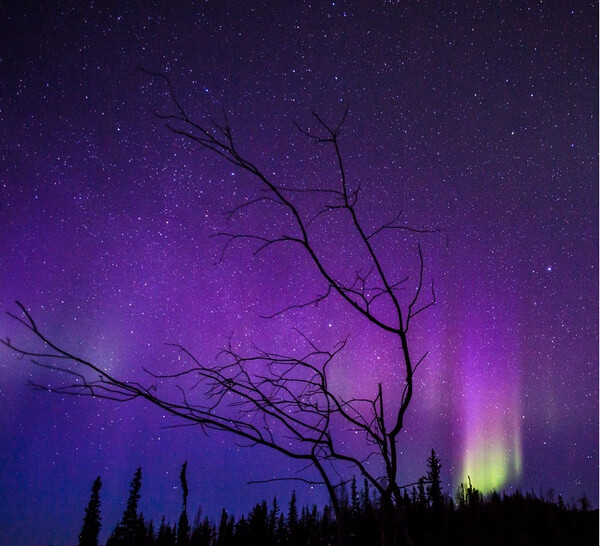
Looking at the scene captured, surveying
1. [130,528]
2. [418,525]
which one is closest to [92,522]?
[130,528]

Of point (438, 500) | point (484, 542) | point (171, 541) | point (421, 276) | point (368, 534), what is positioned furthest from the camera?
point (171, 541)

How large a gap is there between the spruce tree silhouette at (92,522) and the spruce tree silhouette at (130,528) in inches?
62.6

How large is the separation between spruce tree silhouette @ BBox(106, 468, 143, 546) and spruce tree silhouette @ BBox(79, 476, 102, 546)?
5.21 feet

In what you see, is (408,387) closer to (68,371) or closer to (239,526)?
(68,371)

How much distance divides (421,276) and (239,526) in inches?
1389

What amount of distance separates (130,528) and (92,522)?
377cm

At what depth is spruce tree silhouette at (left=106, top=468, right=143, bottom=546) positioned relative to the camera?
35000 millimetres

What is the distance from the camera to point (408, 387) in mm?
1232

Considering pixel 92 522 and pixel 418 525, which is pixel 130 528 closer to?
pixel 92 522

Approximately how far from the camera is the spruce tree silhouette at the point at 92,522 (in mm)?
35938

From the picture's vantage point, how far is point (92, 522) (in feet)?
121

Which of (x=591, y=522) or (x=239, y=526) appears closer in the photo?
(x=591, y=522)

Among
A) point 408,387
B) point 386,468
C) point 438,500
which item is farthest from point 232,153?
point 438,500

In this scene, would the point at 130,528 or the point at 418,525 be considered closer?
the point at 418,525
